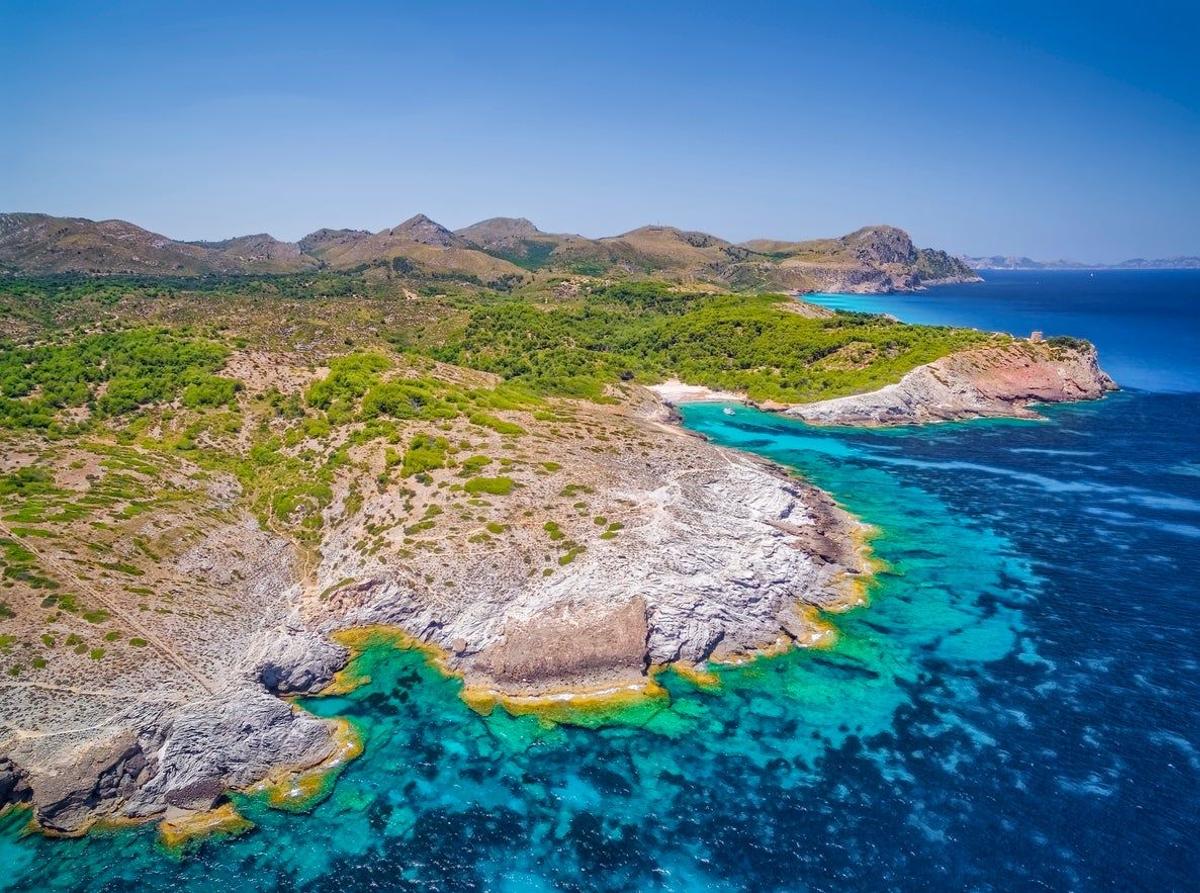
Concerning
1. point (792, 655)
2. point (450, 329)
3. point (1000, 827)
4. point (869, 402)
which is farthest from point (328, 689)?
point (450, 329)

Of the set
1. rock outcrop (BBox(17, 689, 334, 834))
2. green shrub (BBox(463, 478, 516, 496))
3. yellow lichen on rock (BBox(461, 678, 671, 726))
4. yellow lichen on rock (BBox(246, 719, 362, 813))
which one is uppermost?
green shrub (BBox(463, 478, 516, 496))

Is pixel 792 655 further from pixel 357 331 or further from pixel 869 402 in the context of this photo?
pixel 357 331

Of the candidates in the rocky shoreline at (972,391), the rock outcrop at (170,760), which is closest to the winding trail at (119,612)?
the rock outcrop at (170,760)

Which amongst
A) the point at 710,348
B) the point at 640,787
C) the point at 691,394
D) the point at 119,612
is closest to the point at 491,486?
the point at 119,612

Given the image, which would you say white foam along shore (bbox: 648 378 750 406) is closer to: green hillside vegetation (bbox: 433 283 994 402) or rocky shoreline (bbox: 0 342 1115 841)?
green hillside vegetation (bbox: 433 283 994 402)

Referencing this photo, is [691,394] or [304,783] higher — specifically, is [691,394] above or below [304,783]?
above

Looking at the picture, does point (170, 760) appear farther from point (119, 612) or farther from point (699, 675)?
point (699, 675)

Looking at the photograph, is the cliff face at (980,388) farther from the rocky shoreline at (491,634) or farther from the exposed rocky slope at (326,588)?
the rocky shoreline at (491,634)

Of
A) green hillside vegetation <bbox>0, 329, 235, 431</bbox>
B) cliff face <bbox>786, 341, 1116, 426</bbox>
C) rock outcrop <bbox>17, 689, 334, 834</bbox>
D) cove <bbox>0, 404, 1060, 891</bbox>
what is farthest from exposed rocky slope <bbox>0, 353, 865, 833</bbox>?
cliff face <bbox>786, 341, 1116, 426</bbox>
